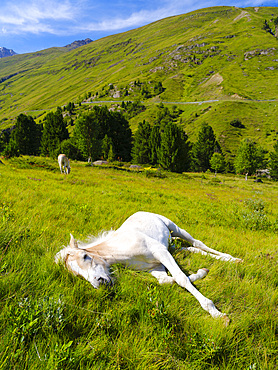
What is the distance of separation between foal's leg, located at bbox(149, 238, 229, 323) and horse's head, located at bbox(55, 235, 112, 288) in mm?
824

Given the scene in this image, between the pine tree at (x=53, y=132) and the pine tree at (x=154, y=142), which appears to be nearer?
the pine tree at (x=53, y=132)

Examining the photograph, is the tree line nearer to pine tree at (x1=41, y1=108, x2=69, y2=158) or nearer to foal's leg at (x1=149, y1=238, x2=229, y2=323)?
pine tree at (x1=41, y1=108, x2=69, y2=158)

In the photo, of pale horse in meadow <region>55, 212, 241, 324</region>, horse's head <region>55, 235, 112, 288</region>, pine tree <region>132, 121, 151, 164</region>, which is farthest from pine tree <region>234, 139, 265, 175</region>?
horse's head <region>55, 235, 112, 288</region>

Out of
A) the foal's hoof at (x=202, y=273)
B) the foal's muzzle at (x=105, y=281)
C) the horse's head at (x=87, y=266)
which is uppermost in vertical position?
the horse's head at (x=87, y=266)

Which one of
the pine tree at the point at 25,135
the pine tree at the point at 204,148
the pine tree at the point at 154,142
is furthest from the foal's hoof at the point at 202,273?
the pine tree at the point at 204,148

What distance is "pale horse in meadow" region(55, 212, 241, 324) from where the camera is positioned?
89.7 inches

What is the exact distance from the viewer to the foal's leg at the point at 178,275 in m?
2.21

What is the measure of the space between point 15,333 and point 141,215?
8.85ft

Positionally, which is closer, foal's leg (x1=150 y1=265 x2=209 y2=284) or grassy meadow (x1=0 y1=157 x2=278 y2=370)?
grassy meadow (x1=0 y1=157 x2=278 y2=370)

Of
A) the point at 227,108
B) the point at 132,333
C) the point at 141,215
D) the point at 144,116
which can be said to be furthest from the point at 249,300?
the point at 144,116

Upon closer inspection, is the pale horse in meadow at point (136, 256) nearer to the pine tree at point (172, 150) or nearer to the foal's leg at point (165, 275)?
the foal's leg at point (165, 275)

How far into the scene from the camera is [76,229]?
4.12 m

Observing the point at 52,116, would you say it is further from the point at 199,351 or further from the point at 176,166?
the point at 199,351

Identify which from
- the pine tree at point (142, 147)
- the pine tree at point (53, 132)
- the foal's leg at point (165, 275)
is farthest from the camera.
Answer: the pine tree at point (142, 147)
